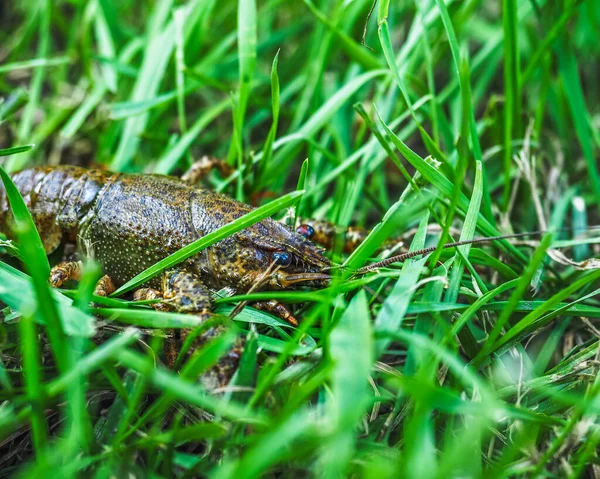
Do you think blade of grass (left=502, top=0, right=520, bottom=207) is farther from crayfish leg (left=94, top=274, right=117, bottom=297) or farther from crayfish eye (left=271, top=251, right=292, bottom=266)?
crayfish leg (left=94, top=274, right=117, bottom=297)

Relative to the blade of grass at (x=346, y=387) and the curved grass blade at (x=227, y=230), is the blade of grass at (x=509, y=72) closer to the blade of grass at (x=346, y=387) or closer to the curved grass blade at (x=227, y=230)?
the curved grass blade at (x=227, y=230)

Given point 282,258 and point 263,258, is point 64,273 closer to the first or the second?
point 263,258

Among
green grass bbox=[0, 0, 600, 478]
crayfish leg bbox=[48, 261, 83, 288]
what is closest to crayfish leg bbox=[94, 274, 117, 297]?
crayfish leg bbox=[48, 261, 83, 288]

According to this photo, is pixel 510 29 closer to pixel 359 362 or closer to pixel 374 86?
pixel 374 86

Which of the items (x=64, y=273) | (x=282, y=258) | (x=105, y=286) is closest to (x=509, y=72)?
(x=282, y=258)

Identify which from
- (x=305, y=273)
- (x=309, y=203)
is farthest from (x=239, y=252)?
(x=309, y=203)

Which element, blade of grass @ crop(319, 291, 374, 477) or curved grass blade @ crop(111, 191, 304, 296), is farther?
curved grass blade @ crop(111, 191, 304, 296)
